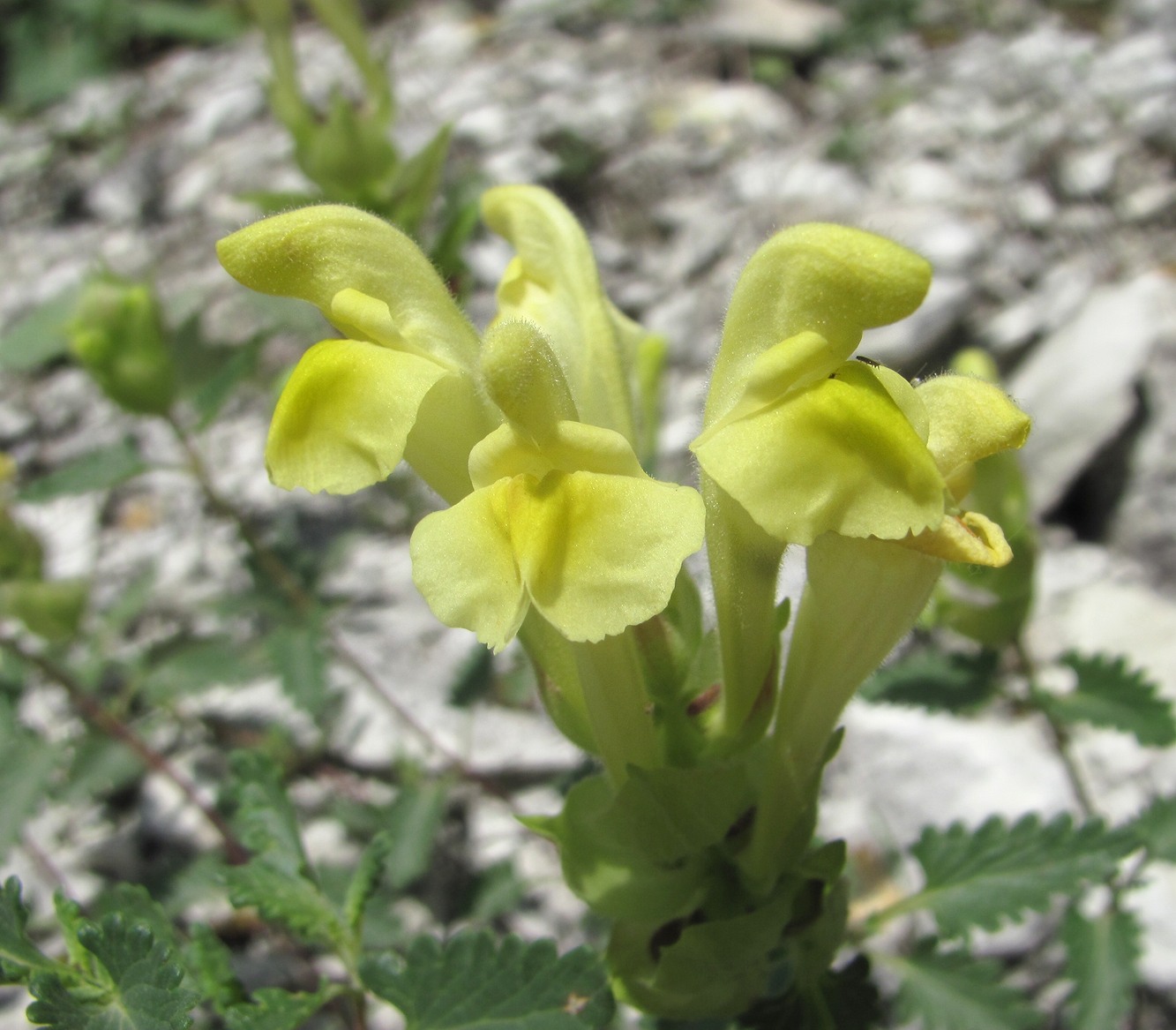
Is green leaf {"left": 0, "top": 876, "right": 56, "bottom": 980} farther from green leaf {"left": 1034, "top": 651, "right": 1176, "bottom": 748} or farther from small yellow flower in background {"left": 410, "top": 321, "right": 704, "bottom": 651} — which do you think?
green leaf {"left": 1034, "top": 651, "right": 1176, "bottom": 748}

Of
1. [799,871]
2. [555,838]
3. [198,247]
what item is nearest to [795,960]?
[799,871]

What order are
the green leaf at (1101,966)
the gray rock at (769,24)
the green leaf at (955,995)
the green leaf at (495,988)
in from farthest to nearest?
the gray rock at (769,24) → the green leaf at (1101,966) → the green leaf at (955,995) → the green leaf at (495,988)


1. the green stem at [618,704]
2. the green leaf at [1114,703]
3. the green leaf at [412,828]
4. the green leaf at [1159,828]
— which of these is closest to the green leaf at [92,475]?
the green leaf at [412,828]

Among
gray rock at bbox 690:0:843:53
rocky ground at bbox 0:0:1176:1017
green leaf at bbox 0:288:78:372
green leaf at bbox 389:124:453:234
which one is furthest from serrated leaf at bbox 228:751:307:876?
gray rock at bbox 690:0:843:53

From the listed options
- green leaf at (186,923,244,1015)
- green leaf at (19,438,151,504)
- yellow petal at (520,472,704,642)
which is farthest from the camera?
green leaf at (19,438,151,504)

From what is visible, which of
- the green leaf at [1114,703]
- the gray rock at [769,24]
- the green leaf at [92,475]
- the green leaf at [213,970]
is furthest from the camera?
the gray rock at [769,24]

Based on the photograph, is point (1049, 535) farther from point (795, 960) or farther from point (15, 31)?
point (15, 31)

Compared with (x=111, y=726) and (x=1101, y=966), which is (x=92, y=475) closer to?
(x=111, y=726)

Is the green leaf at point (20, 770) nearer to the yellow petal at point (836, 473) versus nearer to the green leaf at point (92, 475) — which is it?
the green leaf at point (92, 475)
